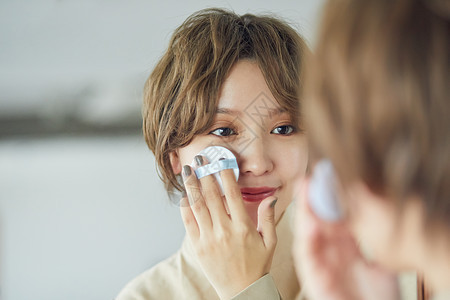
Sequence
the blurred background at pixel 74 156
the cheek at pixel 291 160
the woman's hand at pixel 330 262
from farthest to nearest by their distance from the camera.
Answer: the blurred background at pixel 74 156
the cheek at pixel 291 160
the woman's hand at pixel 330 262

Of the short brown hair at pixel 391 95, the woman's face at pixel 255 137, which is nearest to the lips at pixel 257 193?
the woman's face at pixel 255 137

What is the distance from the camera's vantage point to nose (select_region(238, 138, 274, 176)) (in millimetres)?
732

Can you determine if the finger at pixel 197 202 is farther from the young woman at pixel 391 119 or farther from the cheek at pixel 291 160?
the young woman at pixel 391 119

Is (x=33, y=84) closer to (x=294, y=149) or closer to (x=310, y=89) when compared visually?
(x=294, y=149)

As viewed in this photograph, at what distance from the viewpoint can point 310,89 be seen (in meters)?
0.36

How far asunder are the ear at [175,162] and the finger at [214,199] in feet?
0.39

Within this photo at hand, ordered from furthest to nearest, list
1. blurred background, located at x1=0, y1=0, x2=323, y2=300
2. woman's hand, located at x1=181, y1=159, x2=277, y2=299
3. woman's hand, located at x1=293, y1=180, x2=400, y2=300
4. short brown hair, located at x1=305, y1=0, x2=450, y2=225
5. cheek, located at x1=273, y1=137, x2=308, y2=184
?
blurred background, located at x1=0, y1=0, x2=323, y2=300 < cheek, located at x1=273, y1=137, x2=308, y2=184 < woman's hand, located at x1=181, y1=159, x2=277, y2=299 < woman's hand, located at x1=293, y1=180, x2=400, y2=300 < short brown hair, located at x1=305, y1=0, x2=450, y2=225

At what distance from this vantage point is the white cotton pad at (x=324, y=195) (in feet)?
1.33

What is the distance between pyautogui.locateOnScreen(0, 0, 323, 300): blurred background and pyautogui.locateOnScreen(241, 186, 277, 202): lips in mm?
342

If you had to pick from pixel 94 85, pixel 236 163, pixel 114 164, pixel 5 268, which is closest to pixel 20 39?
pixel 94 85

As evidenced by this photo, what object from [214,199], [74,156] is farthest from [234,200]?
[74,156]

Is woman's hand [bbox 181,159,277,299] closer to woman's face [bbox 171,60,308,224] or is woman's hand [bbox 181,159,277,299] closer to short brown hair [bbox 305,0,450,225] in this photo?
woman's face [bbox 171,60,308,224]

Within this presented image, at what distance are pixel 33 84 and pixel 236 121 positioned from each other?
1.95 ft

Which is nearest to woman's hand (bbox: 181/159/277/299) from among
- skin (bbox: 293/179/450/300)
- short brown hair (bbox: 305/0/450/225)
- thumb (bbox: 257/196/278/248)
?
thumb (bbox: 257/196/278/248)
